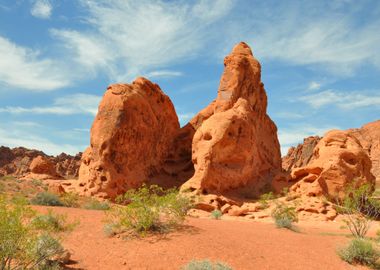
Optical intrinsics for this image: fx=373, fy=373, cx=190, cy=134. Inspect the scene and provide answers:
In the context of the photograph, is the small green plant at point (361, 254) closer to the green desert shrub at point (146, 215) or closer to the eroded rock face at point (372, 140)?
the green desert shrub at point (146, 215)

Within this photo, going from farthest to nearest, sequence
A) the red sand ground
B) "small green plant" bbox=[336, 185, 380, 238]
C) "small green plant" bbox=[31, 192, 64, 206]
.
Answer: "small green plant" bbox=[31, 192, 64, 206] < "small green plant" bbox=[336, 185, 380, 238] < the red sand ground

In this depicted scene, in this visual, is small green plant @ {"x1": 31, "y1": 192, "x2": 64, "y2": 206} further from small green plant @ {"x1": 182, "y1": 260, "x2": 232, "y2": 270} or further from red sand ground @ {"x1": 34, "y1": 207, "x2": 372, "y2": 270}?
small green plant @ {"x1": 182, "y1": 260, "x2": 232, "y2": 270}

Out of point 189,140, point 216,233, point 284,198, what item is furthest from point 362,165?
point 216,233

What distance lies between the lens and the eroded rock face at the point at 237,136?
72.8ft

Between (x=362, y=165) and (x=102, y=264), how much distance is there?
19191mm

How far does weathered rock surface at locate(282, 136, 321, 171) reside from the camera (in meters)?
73.8

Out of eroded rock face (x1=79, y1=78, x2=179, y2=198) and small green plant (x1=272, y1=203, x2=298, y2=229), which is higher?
eroded rock face (x1=79, y1=78, x2=179, y2=198)

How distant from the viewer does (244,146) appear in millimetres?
23312

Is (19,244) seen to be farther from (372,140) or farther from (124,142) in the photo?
(372,140)

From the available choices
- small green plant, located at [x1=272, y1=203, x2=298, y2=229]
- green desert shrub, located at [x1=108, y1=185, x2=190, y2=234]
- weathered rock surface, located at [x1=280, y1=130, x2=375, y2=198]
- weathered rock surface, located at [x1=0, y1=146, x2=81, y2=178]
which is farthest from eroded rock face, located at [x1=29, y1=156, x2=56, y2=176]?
green desert shrub, located at [x1=108, y1=185, x2=190, y2=234]

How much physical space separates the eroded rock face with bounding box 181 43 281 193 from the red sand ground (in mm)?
→ 9813

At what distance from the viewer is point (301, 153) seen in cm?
7794

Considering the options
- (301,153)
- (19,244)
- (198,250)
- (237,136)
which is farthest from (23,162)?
(19,244)

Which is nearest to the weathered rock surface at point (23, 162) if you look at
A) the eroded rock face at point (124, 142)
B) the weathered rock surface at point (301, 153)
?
the eroded rock face at point (124, 142)
